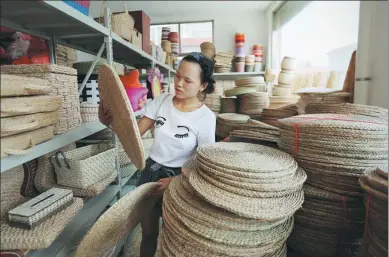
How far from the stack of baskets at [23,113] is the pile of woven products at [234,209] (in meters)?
0.63

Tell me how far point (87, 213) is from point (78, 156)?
35 cm

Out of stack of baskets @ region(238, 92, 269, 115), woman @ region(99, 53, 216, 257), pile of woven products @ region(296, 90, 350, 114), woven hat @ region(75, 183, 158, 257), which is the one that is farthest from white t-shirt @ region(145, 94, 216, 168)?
stack of baskets @ region(238, 92, 269, 115)

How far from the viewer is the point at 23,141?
938 mm

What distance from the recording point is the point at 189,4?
16.8ft

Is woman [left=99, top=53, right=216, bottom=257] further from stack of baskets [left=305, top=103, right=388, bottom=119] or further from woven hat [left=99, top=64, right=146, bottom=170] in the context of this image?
stack of baskets [left=305, top=103, right=388, bottom=119]

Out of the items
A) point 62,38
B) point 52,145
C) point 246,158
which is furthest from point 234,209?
point 62,38

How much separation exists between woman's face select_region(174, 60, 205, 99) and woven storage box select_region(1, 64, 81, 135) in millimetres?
573

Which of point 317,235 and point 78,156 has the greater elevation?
point 78,156

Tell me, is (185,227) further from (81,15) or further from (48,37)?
(48,37)

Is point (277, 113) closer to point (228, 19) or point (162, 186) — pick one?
point (162, 186)

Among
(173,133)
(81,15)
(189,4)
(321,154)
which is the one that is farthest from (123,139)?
(189,4)

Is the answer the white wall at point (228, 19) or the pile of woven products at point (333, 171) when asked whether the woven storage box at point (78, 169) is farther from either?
the white wall at point (228, 19)

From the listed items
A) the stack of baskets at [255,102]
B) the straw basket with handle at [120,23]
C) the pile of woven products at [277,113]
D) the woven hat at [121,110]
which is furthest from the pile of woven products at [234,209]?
the stack of baskets at [255,102]

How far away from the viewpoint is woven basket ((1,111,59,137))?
844 millimetres
